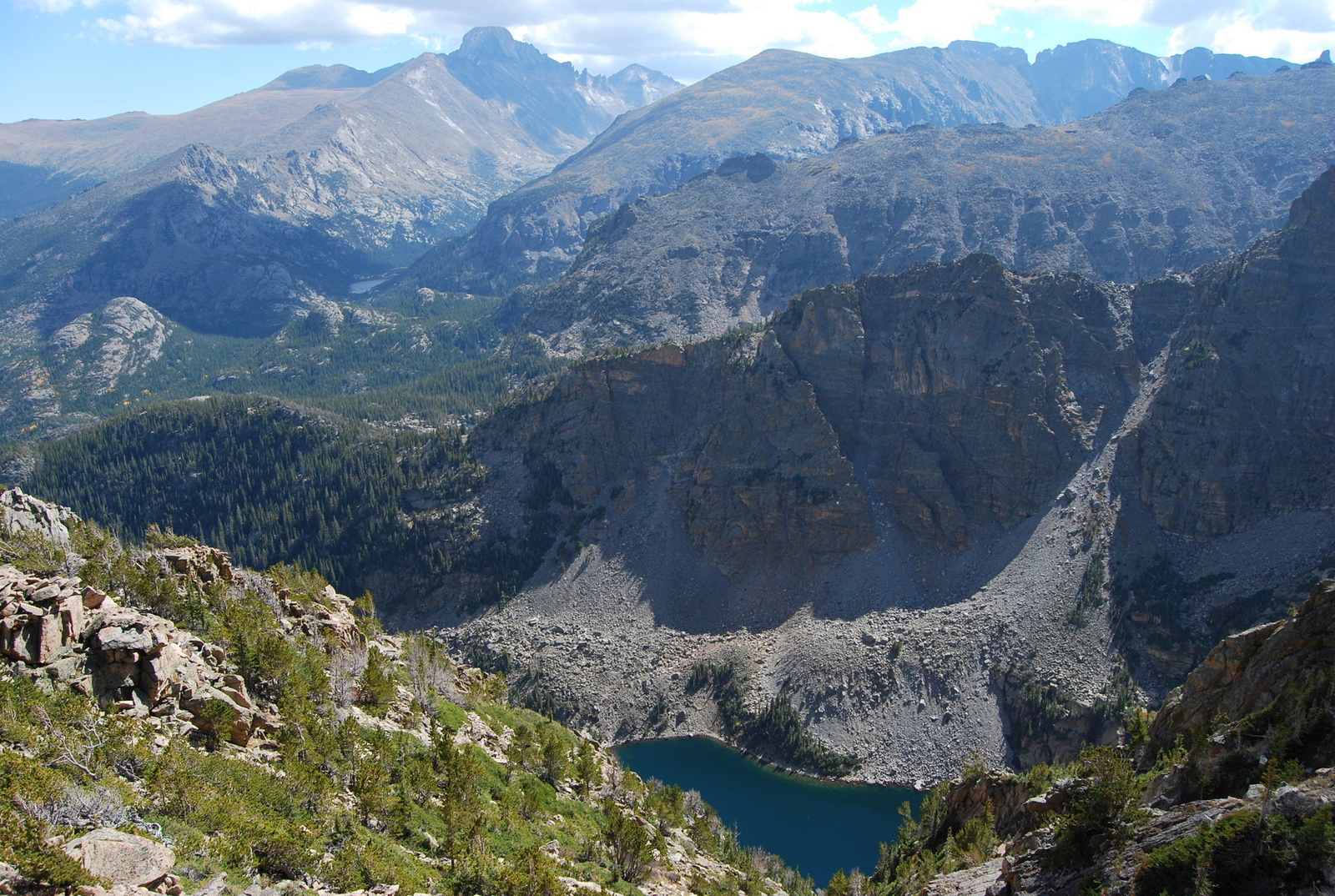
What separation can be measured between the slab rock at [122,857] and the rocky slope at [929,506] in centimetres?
8291

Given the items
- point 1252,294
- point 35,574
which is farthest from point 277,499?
point 1252,294

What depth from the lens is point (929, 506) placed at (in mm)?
115688

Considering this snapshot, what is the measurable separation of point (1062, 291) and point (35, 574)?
127408 mm

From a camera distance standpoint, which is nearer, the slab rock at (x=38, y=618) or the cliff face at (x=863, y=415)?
→ the slab rock at (x=38, y=618)

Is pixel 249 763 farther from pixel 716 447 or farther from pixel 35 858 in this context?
pixel 716 447

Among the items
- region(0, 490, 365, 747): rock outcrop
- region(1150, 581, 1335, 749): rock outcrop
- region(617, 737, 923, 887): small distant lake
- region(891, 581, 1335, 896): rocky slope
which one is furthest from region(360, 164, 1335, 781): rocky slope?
region(0, 490, 365, 747): rock outcrop

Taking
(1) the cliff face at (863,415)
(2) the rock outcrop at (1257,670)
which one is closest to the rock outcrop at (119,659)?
(2) the rock outcrop at (1257,670)

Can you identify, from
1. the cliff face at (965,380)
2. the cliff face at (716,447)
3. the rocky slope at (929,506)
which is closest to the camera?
the rocky slope at (929,506)

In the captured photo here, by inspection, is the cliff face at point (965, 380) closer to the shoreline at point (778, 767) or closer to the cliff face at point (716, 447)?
the cliff face at point (716, 447)

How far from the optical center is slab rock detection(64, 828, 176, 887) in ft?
66.3

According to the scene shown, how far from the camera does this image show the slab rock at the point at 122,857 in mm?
20203

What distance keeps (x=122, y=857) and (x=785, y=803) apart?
77858mm

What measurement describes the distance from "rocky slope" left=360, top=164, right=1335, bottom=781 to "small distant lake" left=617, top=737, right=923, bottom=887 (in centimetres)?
395

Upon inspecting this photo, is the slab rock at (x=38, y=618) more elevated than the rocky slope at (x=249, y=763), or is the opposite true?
the slab rock at (x=38, y=618)
